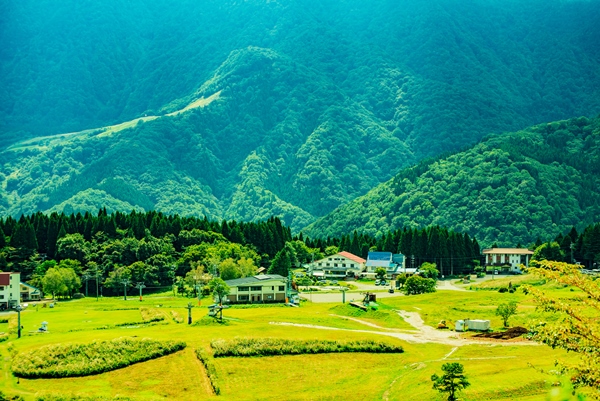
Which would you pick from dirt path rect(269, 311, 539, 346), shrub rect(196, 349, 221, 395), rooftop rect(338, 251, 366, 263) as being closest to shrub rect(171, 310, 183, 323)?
dirt path rect(269, 311, 539, 346)

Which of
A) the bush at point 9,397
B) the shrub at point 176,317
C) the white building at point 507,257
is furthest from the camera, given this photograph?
the white building at point 507,257

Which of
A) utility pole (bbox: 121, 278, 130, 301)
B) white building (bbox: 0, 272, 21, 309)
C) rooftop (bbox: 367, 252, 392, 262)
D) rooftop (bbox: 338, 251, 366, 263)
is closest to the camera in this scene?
white building (bbox: 0, 272, 21, 309)

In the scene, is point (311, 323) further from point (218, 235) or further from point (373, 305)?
point (218, 235)

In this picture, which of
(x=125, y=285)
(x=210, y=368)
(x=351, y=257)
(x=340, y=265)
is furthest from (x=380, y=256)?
(x=210, y=368)

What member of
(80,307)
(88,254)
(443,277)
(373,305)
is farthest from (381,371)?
(443,277)

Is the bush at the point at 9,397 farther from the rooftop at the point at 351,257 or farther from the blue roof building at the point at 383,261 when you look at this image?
the rooftop at the point at 351,257

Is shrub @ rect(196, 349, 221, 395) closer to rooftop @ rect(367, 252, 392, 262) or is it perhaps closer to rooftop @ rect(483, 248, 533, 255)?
rooftop @ rect(367, 252, 392, 262)

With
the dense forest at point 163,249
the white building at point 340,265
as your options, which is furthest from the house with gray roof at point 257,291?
the white building at point 340,265

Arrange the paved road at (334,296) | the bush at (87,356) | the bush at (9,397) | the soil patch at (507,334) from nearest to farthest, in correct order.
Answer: the bush at (9,397) → the bush at (87,356) → the soil patch at (507,334) → the paved road at (334,296)
